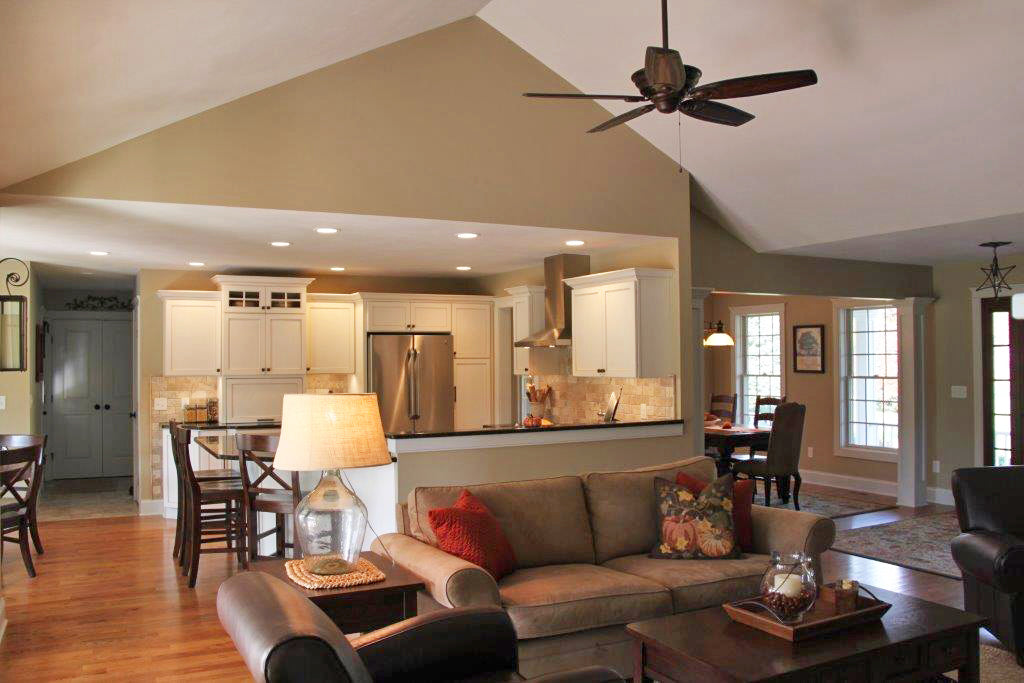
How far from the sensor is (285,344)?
324 inches

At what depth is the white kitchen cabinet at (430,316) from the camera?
8.85 meters

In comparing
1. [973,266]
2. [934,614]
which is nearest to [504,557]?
[934,614]

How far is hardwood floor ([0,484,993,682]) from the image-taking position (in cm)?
405

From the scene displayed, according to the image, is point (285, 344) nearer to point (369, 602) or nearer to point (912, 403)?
point (369, 602)

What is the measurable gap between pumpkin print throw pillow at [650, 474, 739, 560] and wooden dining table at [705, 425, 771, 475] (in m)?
3.87

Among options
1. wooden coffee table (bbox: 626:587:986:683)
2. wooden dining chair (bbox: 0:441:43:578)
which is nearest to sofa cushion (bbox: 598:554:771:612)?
wooden coffee table (bbox: 626:587:986:683)

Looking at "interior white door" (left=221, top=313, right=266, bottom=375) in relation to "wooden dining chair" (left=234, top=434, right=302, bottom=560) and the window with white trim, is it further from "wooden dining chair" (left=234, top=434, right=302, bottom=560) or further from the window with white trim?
the window with white trim

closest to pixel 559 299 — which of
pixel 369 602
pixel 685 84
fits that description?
pixel 685 84

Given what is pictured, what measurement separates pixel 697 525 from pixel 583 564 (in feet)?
1.98

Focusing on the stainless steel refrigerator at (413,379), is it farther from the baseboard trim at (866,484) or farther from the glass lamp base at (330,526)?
the glass lamp base at (330,526)

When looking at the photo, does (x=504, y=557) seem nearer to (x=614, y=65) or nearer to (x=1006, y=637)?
(x=1006, y=637)

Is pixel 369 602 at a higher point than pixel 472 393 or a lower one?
lower

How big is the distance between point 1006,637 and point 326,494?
3.42 meters

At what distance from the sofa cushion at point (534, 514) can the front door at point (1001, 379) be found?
5.74 m
